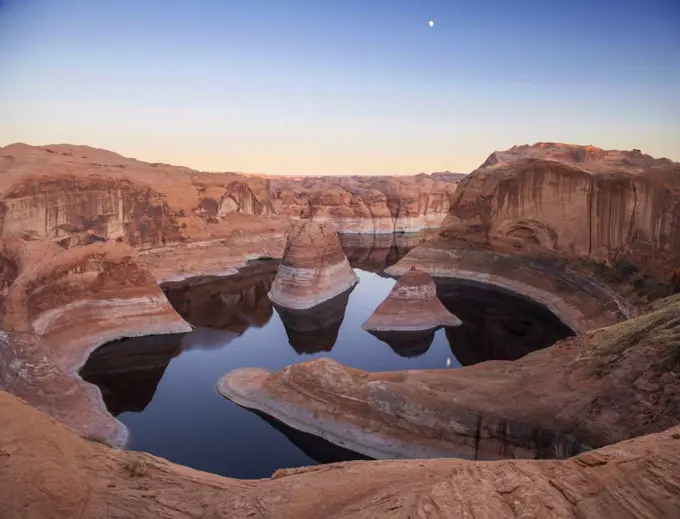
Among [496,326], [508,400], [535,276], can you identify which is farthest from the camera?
[535,276]

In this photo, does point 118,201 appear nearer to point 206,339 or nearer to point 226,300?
point 226,300

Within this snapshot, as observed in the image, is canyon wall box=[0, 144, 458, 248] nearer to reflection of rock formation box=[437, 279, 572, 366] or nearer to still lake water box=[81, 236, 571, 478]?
still lake water box=[81, 236, 571, 478]

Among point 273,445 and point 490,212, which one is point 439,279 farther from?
point 273,445

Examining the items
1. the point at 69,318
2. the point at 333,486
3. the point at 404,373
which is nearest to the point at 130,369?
the point at 69,318

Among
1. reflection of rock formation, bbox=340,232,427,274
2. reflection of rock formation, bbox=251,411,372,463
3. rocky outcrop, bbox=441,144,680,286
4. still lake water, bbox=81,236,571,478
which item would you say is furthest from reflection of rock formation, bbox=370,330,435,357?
reflection of rock formation, bbox=340,232,427,274

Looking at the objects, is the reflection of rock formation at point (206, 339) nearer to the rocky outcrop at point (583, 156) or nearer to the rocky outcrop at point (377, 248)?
the rocky outcrop at point (377, 248)

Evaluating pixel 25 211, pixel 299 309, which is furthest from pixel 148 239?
pixel 299 309
